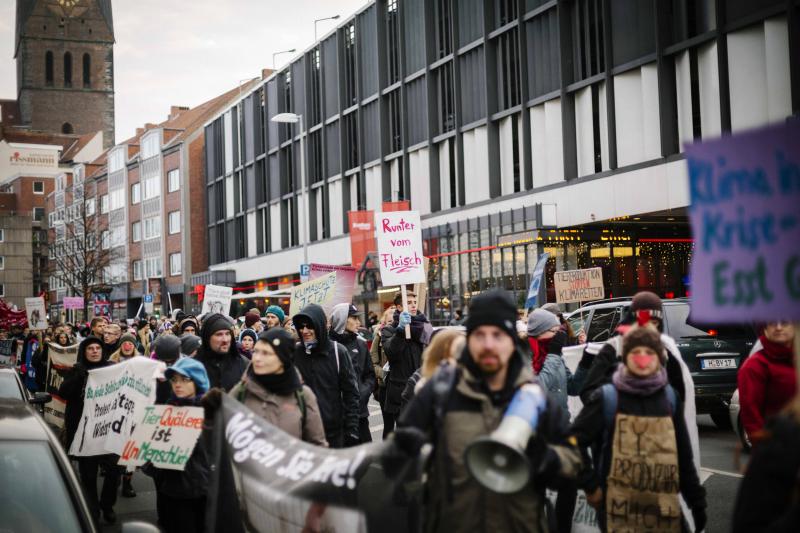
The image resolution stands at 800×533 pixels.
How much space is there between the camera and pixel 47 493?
4445 mm

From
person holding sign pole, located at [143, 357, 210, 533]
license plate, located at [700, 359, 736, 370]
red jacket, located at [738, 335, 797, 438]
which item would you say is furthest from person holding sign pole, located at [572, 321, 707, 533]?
license plate, located at [700, 359, 736, 370]

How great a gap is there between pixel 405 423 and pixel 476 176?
108 ft

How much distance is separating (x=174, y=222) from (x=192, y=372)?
68619 mm

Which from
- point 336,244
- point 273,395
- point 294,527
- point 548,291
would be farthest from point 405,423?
point 336,244

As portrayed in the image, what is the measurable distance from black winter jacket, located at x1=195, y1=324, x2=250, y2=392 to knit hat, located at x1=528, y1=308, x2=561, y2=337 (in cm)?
238

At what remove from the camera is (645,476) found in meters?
5.19

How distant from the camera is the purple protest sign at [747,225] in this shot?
3160mm

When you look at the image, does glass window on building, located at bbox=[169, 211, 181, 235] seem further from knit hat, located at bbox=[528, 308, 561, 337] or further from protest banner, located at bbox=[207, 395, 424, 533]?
protest banner, located at bbox=[207, 395, 424, 533]

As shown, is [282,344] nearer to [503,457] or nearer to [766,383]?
[503,457]

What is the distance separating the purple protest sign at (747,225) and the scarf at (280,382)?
3.14 meters

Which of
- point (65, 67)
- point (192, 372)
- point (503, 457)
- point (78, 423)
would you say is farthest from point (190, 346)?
point (65, 67)

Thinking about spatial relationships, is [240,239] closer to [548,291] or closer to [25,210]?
[548,291]

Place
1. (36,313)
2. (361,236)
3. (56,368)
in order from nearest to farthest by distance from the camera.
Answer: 1. (56,368)
2. (36,313)
3. (361,236)

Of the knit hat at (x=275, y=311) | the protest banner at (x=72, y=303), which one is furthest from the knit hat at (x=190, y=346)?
the protest banner at (x=72, y=303)
